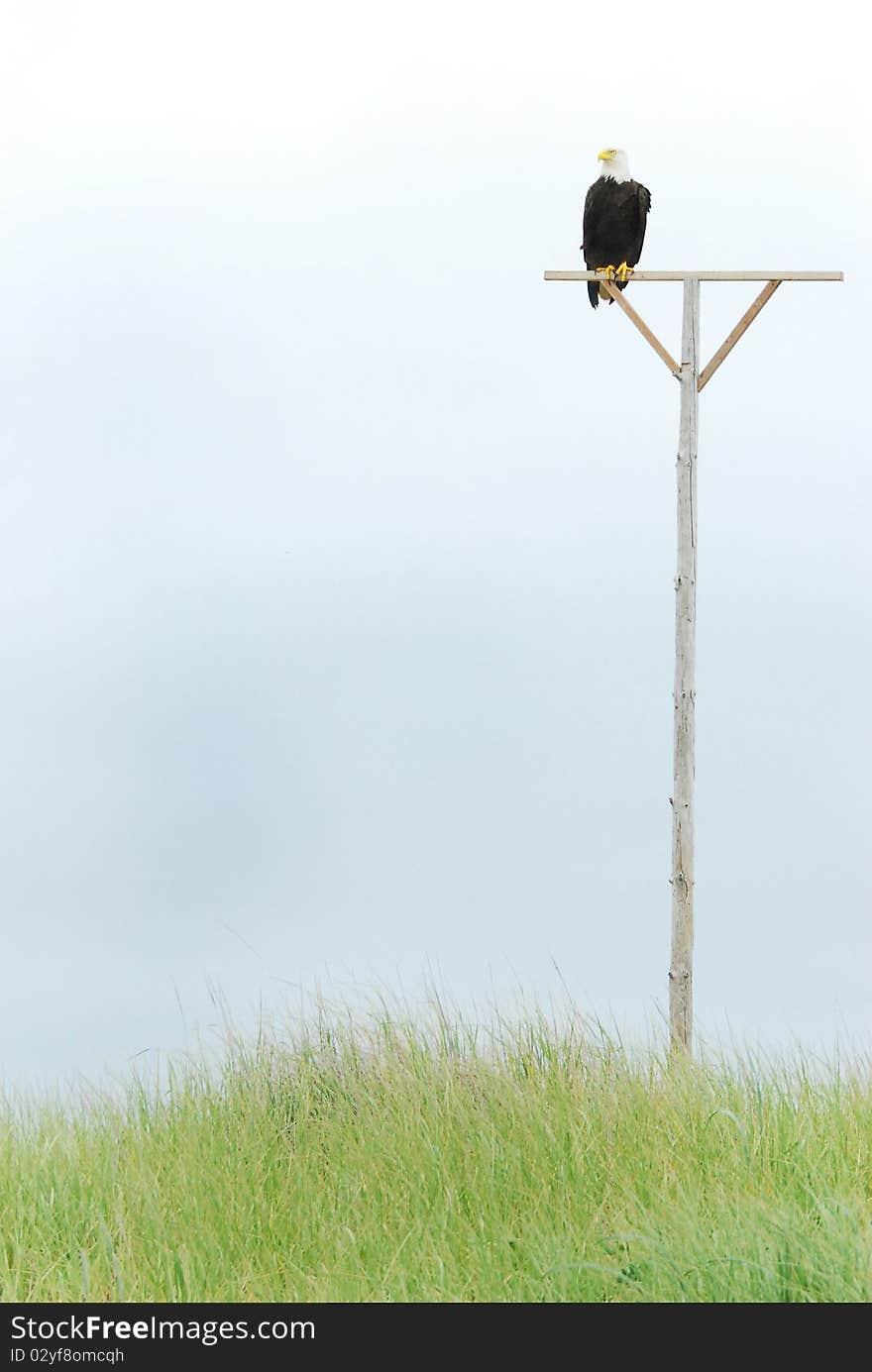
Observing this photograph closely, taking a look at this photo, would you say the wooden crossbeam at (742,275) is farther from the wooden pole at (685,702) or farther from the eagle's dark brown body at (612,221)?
the eagle's dark brown body at (612,221)

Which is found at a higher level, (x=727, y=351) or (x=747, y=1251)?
(x=727, y=351)

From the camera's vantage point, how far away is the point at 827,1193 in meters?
4.12

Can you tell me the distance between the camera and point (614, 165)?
7.08 metres

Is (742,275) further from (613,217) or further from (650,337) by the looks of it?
(613,217)

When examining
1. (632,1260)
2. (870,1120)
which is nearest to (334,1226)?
(632,1260)

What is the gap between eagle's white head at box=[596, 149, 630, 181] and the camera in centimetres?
704

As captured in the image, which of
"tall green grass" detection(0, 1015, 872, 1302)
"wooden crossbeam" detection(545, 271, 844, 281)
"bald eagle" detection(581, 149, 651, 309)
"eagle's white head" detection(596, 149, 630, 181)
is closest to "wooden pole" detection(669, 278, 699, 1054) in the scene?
"wooden crossbeam" detection(545, 271, 844, 281)

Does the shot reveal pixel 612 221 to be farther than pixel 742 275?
Yes

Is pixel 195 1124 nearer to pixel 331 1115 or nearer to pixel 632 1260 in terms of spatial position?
pixel 331 1115

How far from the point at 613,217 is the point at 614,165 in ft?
1.05

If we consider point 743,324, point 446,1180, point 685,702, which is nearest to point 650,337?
point 743,324

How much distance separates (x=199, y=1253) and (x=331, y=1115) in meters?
1.34
